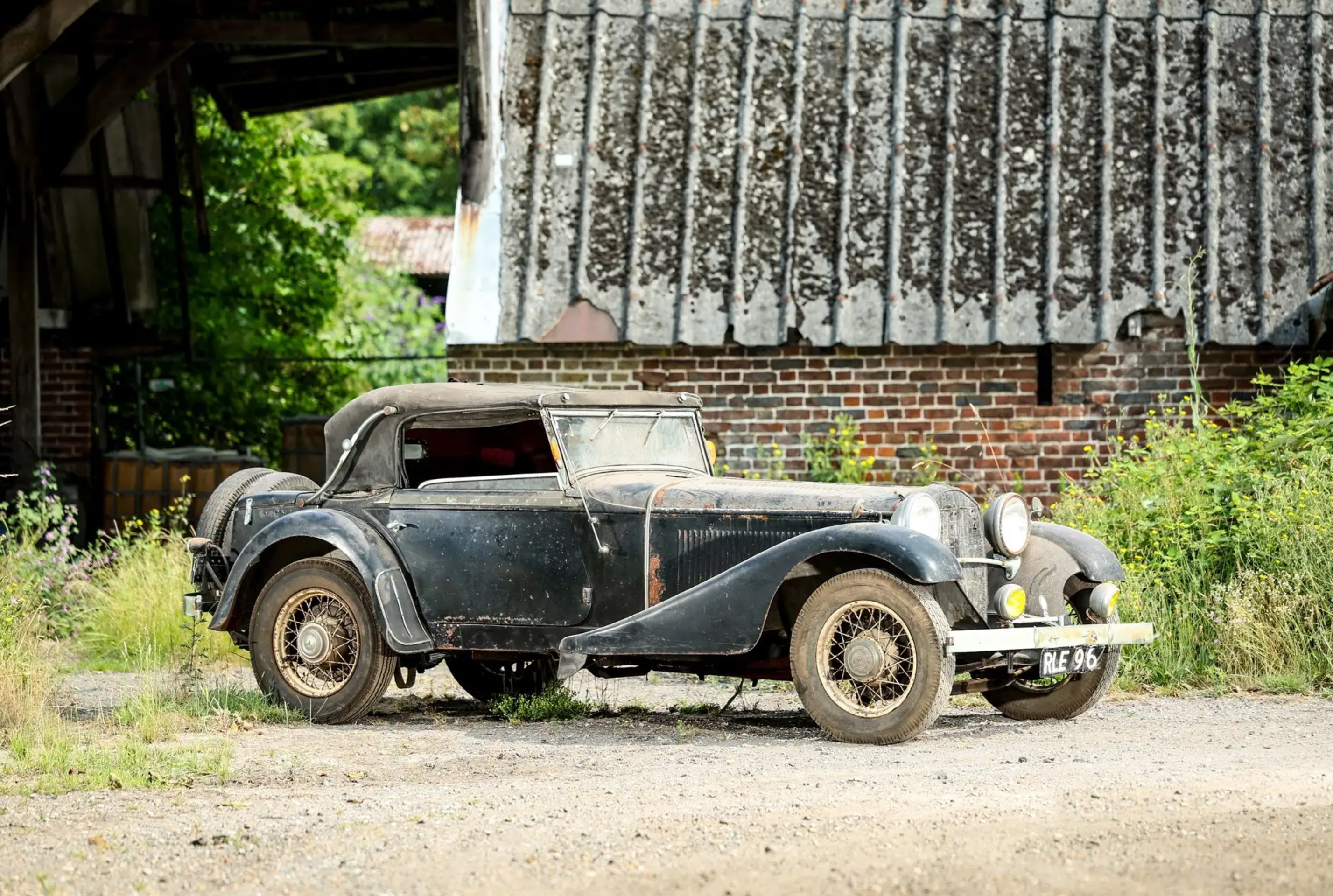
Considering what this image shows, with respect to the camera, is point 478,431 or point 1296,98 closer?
point 478,431

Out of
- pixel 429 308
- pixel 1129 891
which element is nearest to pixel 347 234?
pixel 429 308

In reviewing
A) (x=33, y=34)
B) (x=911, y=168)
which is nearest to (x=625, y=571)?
(x=33, y=34)

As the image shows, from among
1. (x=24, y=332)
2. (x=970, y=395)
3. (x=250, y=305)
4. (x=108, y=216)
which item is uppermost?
(x=108, y=216)

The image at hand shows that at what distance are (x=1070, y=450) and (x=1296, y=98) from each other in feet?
9.26

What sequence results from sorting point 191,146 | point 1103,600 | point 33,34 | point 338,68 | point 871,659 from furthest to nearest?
point 338,68 < point 191,146 < point 33,34 < point 1103,600 < point 871,659

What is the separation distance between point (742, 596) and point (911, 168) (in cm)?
510

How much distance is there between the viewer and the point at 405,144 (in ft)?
114

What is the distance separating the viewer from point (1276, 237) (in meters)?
10.8

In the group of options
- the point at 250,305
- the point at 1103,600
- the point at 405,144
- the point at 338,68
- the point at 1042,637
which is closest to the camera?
the point at 1042,637

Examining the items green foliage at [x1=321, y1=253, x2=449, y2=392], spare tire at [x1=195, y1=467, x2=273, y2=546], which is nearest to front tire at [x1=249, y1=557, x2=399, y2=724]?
spare tire at [x1=195, y1=467, x2=273, y2=546]

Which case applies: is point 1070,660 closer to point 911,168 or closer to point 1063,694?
point 1063,694

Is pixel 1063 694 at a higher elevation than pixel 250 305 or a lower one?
lower

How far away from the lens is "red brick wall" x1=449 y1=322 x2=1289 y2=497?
10750 millimetres

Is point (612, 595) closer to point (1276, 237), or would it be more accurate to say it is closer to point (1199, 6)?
point (1276, 237)
